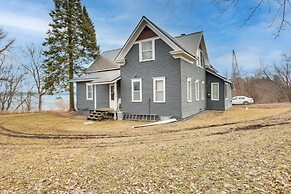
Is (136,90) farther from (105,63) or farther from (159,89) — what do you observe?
(105,63)

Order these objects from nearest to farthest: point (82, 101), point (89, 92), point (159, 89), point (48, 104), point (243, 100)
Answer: point (159, 89) → point (89, 92) → point (82, 101) → point (48, 104) → point (243, 100)

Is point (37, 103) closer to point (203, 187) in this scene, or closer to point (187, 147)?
point (187, 147)

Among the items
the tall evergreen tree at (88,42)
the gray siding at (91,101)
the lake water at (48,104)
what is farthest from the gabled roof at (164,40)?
the lake water at (48,104)

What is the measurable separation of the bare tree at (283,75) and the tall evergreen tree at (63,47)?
30.0 m

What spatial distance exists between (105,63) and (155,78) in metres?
8.65

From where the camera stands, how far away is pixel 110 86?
17.8m

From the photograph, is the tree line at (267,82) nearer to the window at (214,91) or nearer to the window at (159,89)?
the window at (214,91)

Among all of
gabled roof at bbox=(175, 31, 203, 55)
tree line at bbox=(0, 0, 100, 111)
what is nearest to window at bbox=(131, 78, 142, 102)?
gabled roof at bbox=(175, 31, 203, 55)

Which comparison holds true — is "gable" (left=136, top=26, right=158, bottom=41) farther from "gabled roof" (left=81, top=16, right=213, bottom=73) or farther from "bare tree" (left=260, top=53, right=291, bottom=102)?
"bare tree" (left=260, top=53, right=291, bottom=102)

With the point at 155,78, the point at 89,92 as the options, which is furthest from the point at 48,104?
the point at 155,78

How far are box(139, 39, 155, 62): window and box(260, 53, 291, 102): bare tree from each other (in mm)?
26366

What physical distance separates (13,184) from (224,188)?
13.8ft

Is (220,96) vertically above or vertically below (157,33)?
below

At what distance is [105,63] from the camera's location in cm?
2130
